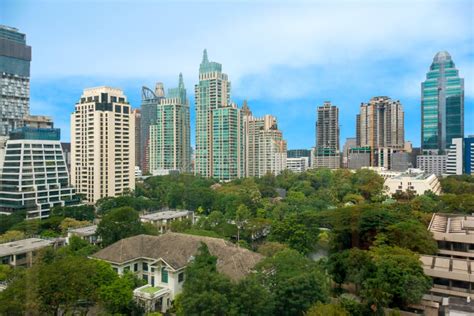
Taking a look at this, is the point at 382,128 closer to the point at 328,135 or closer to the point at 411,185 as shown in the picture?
the point at 328,135

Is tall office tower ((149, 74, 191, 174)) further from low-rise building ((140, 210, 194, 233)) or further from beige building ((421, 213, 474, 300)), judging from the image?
beige building ((421, 213, 474, 300))

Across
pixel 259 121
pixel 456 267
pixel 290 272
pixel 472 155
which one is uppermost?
pixel 259 121

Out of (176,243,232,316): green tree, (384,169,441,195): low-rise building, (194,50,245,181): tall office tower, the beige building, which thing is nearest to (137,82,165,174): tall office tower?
(194,50,245,181): tall office tower

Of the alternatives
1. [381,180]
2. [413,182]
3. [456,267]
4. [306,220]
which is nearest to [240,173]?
[381,180]

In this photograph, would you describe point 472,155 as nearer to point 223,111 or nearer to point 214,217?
point 223,111

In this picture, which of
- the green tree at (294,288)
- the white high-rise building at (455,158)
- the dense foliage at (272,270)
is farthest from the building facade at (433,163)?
the green tree at (294,288)

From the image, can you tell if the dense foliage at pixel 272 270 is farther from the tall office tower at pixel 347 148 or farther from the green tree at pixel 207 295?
the tall office tower at pixel 347 148

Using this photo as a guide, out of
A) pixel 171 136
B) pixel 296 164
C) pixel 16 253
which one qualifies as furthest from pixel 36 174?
pixel 296 164
